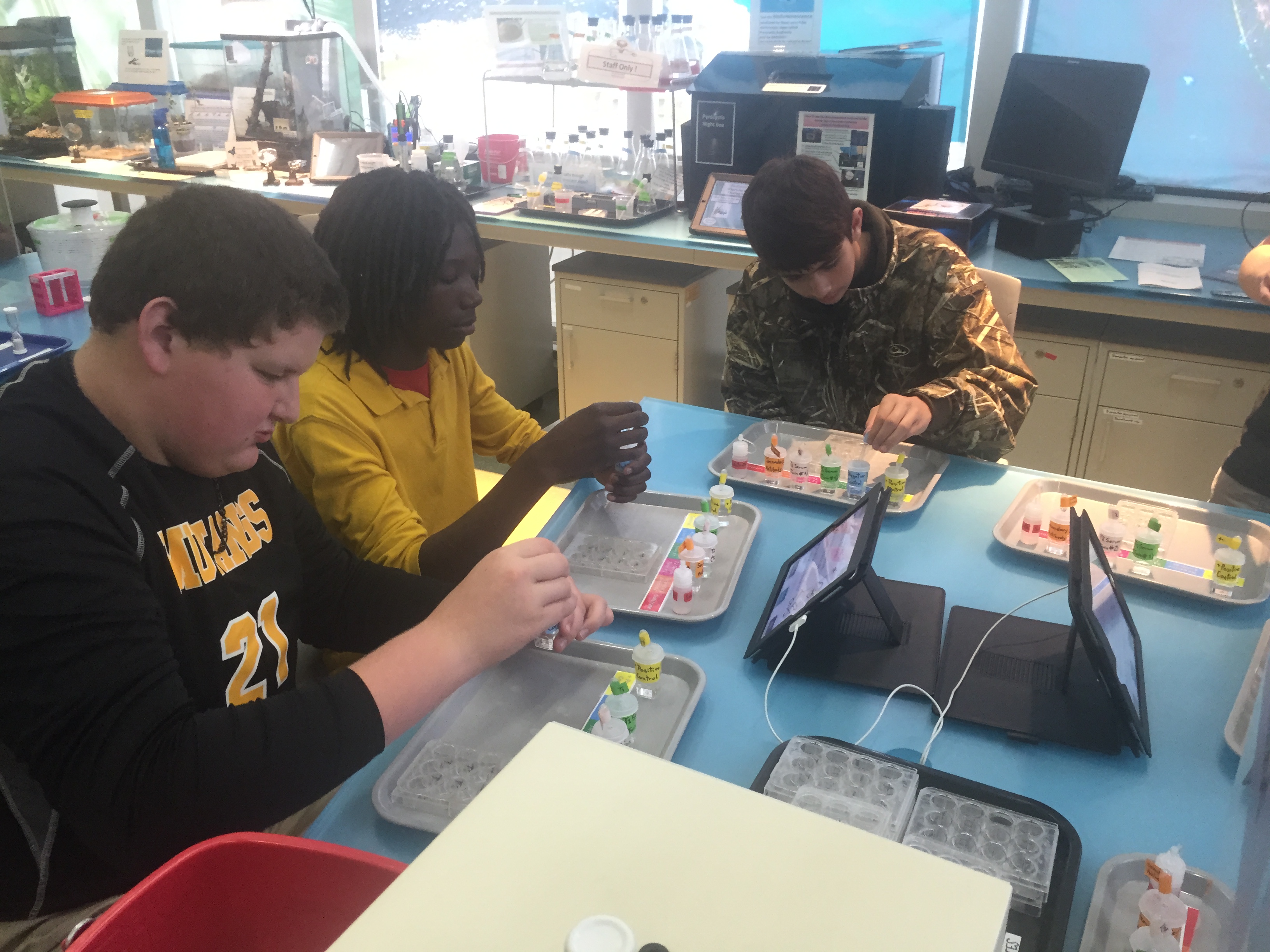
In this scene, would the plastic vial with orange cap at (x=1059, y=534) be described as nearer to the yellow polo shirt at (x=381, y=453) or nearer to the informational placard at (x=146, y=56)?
the yellow polo shirt at (x=381, y=453)

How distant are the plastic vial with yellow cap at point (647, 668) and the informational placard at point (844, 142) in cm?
183

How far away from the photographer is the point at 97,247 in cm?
250

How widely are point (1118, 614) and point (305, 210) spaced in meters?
2.76

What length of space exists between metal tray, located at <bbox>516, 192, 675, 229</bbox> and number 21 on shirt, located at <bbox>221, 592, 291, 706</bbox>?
1942 millimetres

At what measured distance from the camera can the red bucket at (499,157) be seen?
3.31 meters

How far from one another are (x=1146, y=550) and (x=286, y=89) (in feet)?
10.9

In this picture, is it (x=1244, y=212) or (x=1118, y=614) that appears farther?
(x=1244, y=212)

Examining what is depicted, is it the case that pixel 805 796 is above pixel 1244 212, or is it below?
below

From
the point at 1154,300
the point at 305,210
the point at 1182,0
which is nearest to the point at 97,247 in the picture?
the point at 305,210

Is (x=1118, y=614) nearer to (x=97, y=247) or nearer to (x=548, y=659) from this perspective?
(x=548, y=659)

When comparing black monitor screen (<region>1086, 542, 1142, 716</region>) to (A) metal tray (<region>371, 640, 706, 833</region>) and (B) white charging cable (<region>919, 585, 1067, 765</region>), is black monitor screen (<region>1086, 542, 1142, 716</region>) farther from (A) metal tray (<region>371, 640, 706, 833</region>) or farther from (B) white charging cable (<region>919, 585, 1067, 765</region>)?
(A) metal tray (<region>371, 640, 706, 833</region>)

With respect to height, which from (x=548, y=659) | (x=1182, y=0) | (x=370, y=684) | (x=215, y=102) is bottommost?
(x=548, y=659)

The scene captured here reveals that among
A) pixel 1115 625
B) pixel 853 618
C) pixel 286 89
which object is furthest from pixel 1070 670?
pixel 286 89

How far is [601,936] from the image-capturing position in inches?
17.0
